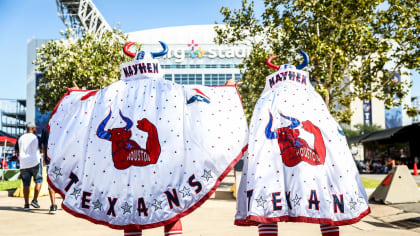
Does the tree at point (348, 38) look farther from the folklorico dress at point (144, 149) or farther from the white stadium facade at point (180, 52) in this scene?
the white stadium facade at point (180, 52)

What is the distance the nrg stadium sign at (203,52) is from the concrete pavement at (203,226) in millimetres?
52861

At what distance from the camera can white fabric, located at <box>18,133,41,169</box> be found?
24.0 ft

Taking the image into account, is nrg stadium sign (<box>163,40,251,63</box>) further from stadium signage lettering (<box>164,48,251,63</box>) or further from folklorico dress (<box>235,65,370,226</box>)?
folklorico dress (<box>235,65,370,226</box>)

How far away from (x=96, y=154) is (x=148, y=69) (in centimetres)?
83

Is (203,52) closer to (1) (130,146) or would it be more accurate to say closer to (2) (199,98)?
(2) (199,98)

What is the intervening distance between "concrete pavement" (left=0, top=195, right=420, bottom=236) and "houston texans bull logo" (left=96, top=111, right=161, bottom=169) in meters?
2.48

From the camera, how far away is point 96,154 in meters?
3.06

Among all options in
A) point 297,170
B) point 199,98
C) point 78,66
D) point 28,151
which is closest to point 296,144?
point 297,170

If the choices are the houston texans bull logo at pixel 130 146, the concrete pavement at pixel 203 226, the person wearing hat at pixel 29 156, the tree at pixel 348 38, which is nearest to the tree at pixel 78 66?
the tree at pixel 348 38

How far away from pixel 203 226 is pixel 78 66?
13818 millimetres

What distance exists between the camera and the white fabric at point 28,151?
7.30 metres

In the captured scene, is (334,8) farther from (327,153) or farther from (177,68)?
(177,68)

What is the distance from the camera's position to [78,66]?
17.8 metres

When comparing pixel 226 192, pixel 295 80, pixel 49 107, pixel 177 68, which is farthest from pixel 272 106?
pixel 177 68
